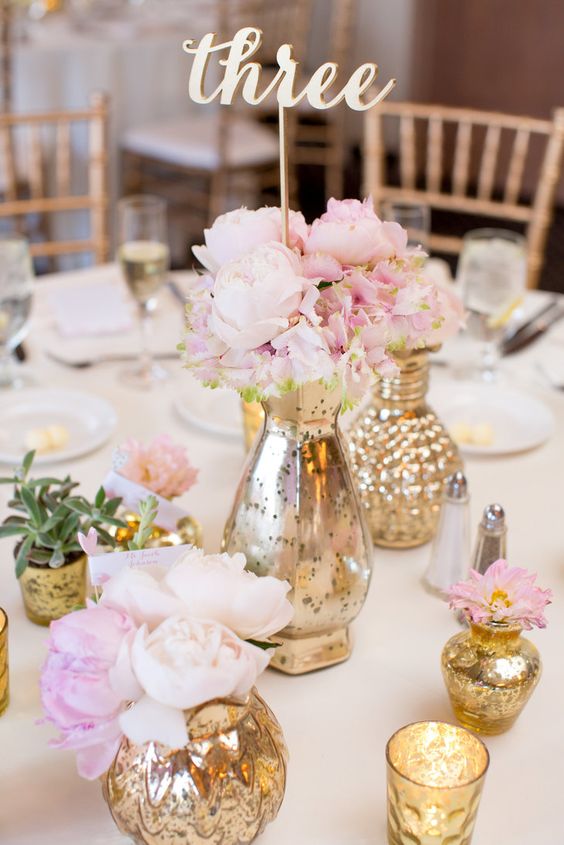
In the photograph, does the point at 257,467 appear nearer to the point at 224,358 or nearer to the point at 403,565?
the point at 224,358

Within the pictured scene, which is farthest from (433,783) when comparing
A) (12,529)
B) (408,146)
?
(408,146)

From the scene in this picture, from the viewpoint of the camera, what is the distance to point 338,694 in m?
0.91

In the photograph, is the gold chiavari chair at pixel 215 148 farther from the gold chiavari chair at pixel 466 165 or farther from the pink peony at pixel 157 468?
the pink peony at pixel 157 468

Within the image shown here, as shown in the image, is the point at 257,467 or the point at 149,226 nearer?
the point at 257,467

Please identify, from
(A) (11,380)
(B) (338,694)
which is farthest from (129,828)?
(A) (11,380)

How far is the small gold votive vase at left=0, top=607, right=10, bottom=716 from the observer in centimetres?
85

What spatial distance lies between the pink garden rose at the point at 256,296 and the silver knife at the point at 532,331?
0.94 metres

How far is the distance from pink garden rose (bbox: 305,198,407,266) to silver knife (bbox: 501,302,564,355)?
85 centimetres

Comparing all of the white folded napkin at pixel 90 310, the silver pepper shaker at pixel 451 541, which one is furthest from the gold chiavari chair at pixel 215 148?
the silver pepper shaker at pixel 451 541

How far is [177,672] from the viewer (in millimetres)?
625

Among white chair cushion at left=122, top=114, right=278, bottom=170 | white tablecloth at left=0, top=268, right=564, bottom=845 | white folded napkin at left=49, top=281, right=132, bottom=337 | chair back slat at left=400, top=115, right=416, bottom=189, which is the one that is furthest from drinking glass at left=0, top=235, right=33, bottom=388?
white chair cushion at left=122, top=114, right=278, bottom=170

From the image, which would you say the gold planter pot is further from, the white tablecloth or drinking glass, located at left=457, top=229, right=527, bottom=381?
drinking glass, located at left=457, top=229, right=527, bottom=381

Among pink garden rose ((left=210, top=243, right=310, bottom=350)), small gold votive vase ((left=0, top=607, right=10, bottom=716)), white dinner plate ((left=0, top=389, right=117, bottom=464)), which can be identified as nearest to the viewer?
pink garden rose ((left=210, top=243, right=310, bottom=350))

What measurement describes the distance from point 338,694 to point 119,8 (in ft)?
11.7
